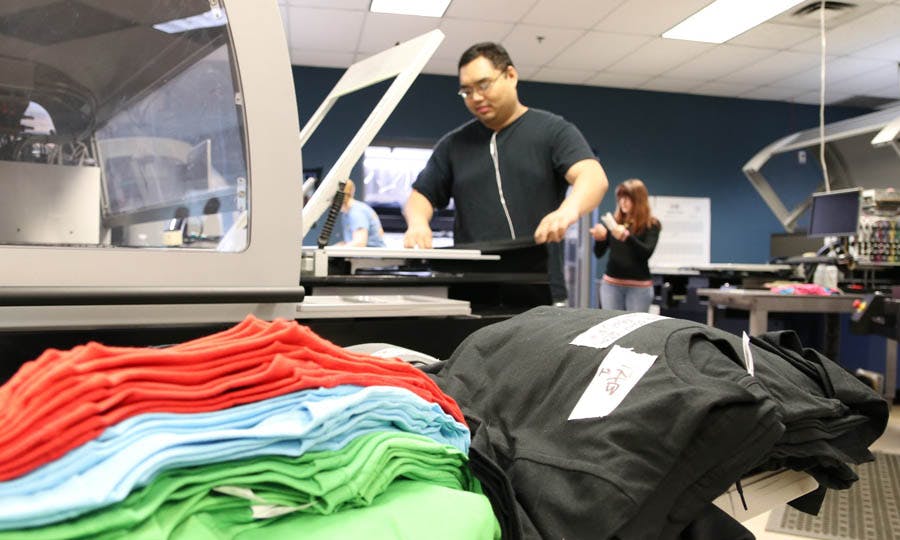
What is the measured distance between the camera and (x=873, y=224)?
386 cm

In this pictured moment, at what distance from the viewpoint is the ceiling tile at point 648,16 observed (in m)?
4.57

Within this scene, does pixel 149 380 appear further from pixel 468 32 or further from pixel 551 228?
pixel 468 32

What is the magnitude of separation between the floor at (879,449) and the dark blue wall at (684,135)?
133 inches

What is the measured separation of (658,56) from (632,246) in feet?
7.35

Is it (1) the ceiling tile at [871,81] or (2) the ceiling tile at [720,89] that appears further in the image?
(2) the ceiling tile at [720,89]

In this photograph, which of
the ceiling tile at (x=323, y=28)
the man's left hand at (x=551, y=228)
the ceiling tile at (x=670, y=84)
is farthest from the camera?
the ceiling tile at (x=670, y=84)

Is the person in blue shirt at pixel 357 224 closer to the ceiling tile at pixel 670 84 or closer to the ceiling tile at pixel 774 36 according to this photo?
the ceiling tile at pixel 774 36

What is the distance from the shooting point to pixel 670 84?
21.8 feet

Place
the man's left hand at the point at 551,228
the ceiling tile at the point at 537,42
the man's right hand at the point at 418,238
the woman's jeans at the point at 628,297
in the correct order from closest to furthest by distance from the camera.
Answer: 1. the man's left hand at the point at 551,228
2. the man's right hand at the point at 418,238
3. the woman's jeans at the point at 628,297
4. the ceiling tile at the point at 537,42

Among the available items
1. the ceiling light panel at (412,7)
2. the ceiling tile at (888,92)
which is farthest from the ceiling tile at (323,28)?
the ceiling tile at (888,92)

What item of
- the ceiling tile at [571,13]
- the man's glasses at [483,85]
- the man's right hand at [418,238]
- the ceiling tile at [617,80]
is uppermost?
the ceiling tile at [571,13]

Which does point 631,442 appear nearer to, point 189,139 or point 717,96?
point 189,139

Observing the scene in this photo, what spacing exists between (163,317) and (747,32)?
5.32 metres

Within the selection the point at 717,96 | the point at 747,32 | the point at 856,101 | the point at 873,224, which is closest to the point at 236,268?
the point at 873,224
